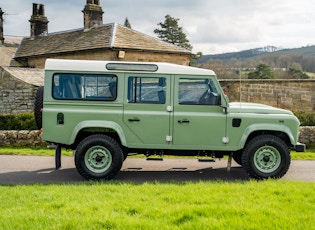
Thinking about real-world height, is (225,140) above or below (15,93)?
below

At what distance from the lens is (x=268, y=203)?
5.52 meters

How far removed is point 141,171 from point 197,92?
2452mm

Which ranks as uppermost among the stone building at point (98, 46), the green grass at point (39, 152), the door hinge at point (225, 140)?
the stone building at point (98, 46)

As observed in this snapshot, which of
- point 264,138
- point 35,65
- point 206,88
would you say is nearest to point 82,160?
point 206,88

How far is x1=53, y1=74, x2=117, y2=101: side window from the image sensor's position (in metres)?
7.71

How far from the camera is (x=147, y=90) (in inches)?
306

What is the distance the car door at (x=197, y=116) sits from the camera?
7.72 metres

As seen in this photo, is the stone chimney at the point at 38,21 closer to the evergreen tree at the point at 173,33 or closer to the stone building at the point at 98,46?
the stone building at the point at 98,46

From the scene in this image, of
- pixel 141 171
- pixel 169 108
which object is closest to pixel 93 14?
pixel 141 171

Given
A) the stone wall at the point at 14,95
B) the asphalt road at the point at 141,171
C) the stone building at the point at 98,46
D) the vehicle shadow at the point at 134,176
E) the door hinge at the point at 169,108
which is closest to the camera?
the door hinge at the point at 169,108

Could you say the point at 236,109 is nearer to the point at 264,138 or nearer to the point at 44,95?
the point at 264,138

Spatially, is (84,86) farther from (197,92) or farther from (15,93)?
(15,93)

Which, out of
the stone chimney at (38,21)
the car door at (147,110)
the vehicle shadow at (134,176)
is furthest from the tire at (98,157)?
the stone chimney at (38,21)

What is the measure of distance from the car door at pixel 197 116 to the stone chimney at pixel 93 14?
21661mm
